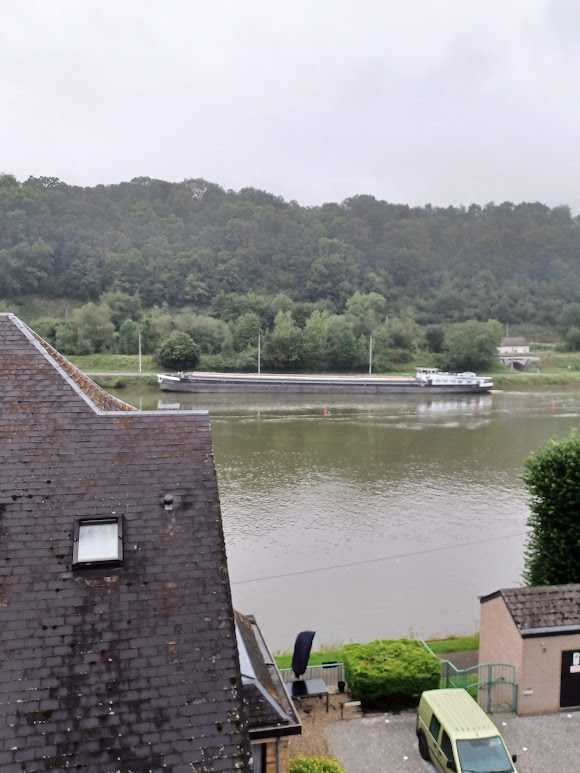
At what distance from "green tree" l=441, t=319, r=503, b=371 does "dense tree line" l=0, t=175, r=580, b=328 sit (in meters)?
16.4

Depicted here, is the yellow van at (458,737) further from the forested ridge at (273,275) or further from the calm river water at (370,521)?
the forested ridge at (273,275)

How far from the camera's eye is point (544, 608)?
340 inches

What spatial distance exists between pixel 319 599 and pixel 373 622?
143cm

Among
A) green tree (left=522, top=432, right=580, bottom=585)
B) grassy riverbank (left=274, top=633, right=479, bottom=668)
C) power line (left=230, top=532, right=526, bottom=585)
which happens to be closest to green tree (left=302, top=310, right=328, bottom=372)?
power line (left=230, top=532, right=526, bottom=585)

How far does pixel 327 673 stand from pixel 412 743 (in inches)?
63.6

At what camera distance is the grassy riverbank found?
9.92 m

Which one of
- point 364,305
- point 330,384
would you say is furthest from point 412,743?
point 364,305

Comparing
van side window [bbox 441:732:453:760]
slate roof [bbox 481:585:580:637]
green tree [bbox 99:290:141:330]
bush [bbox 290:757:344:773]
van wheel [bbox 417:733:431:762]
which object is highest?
green tree [bbox 99:290:141:330]

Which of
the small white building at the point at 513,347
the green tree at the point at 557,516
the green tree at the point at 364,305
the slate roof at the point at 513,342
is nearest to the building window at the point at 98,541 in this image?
the green tree at the point at 557,516

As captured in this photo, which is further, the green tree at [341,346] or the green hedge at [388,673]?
the green tree at [341,346]

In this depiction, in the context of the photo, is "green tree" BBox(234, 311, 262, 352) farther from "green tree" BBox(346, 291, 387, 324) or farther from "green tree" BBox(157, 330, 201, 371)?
"green tree" BBox(346, 291, 387, 324)

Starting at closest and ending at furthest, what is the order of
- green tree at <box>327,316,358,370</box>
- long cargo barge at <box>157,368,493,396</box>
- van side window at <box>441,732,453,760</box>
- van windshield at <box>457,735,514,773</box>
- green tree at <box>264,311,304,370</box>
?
van windshield at <box>457,735,514,773</box> < van side window at <box>441,732,453,760</box> < long cargo barge at <box>157,368,493,396</box> < green tree at <box>264,311,304,370</box> < green tree at <box>327,316,358,370</box>

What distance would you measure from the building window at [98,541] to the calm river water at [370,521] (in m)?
7.15

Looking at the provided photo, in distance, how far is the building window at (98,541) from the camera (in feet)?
16.2
